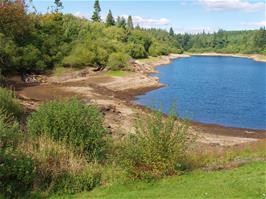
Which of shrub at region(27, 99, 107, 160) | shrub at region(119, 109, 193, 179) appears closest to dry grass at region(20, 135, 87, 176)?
shrub at region(27, 99, 107, 160)

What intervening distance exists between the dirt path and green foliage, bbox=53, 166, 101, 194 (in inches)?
520

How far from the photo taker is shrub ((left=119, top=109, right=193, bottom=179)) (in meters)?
12.3

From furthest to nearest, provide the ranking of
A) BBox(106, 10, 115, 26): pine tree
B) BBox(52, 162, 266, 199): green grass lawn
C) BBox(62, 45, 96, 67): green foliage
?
BBox(106, 10, 115, 26): pine tree < BBox(62, 45, 96, 67): green foliage < BBox(52, 162, 266, 199): green grass lawn

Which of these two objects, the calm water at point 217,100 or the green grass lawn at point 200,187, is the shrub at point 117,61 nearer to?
the calm water at point 217,100

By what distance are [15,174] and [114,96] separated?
42.6m

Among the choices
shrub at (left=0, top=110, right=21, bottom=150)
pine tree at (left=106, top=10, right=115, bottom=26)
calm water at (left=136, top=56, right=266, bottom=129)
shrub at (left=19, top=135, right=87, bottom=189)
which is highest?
pine tree at (left=106, top=10, right=115, bottom=26)

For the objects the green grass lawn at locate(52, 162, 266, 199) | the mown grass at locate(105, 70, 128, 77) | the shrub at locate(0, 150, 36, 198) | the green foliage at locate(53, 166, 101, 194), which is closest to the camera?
the green grass lawn at locate(52, 162, 266, 199)

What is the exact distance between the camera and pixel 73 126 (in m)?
14.1

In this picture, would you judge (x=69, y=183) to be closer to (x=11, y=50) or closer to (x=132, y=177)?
(x=132, y=177)

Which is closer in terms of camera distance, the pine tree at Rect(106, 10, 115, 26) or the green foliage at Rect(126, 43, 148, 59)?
the green foliage at Rect(126, 43, 148, 59)

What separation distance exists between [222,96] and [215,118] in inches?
662

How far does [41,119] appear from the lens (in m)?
14.5

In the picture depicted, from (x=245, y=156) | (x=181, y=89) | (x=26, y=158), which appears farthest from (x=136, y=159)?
(x=181, y=89)

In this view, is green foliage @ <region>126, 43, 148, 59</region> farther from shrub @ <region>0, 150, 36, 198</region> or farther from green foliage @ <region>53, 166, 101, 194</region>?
shrub @ <region>0, 150, 36, 198</region>
